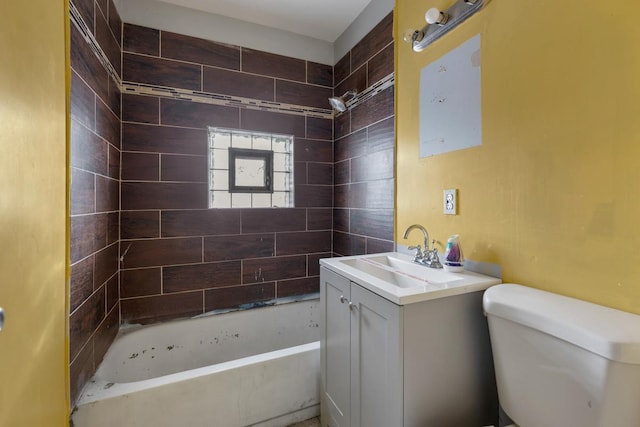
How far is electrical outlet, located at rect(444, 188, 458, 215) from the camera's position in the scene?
1354mm

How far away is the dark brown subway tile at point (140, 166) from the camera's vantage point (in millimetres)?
1955

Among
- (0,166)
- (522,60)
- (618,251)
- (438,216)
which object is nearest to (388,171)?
(438,216)

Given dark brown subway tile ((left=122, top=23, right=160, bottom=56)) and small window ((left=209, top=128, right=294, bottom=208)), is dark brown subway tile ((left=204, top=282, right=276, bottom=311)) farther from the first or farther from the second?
dark brown subway tile ((left=122, top=23, right=160, bottom=56))

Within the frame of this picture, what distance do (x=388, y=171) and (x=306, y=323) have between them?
1.47 metres

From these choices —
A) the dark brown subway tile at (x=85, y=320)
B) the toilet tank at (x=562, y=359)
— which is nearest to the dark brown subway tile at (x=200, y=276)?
the dark brown subway tile at (x=85, y=320)

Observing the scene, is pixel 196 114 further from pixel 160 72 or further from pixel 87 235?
pixel 87 235

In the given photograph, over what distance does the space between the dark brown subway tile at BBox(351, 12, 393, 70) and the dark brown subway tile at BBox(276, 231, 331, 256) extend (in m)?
1.46

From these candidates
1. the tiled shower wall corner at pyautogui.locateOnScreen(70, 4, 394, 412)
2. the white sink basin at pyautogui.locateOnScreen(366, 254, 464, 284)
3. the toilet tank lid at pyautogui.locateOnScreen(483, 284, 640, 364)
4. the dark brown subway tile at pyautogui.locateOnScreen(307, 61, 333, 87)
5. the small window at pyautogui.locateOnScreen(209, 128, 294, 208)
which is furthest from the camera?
the dark brown subway tile at pyautogui.locateOnScreen(307, 61, 333, 87)

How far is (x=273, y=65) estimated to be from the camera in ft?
7.66

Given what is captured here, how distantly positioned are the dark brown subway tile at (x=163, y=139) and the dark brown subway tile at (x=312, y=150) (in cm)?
77

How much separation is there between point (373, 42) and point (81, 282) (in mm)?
2301

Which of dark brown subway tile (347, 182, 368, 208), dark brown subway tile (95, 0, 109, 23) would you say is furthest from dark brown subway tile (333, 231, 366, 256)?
dark brown subway tile (95, 0, 109, 23)

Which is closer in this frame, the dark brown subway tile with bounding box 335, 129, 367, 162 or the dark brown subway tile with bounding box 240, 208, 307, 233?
the dark brown subway tile with bounding box 335, 129, 367, 162

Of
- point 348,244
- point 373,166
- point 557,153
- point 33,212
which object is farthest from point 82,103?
point 557,153
